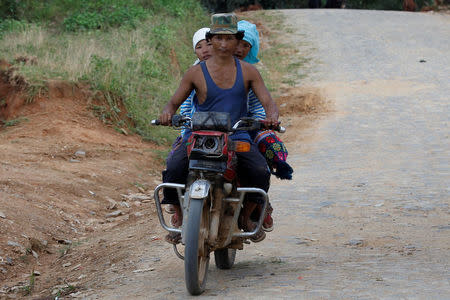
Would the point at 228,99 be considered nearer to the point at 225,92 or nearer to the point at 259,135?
the point at 225,92

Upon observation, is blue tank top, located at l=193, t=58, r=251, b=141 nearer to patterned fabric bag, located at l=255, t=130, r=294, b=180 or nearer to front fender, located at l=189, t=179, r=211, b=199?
patterned fabric bag, located at l=255, t=130, r=294, b=180

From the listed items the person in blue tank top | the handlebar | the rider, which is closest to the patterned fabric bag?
the rider

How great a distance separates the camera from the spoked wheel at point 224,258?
5465 millimetres

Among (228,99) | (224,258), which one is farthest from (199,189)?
(224,258)

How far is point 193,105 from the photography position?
17.4 ft

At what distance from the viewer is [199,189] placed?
179 inches

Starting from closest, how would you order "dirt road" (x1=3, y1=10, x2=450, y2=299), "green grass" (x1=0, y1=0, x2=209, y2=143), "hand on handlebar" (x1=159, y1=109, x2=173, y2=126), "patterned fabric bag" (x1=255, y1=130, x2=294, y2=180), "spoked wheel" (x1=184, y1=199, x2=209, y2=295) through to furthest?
"spoked wheel" (x1=184, y1=199, x2=209, y2=295), "hand on handlebar" (x1=159, y1=109, x2=173, y2=126), "dirt road" (x1=3, y1=10, x2=450, y2=299), "patterned fabric bag" (x1=255, y1=130, x2=294, y2=180), "green grass" (x1=0, y1=0, x2=209, y2=143)

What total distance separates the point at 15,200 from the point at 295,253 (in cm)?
326

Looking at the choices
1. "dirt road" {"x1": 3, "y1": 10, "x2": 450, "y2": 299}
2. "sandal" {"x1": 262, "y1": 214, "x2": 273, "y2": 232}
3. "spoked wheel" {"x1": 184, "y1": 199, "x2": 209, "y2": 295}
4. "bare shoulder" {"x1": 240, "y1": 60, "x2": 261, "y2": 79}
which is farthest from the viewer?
"sandal" {"x1": 262, "y1": 214, "x2": 273, "y2": 232}

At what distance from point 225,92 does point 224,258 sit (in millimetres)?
1340

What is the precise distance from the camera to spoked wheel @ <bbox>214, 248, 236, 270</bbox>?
546 cm

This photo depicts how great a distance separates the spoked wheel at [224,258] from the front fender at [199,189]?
983 millimetres

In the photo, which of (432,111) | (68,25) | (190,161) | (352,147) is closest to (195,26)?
(68,25)

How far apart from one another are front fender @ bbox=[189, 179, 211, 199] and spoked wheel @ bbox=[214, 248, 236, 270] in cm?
98
